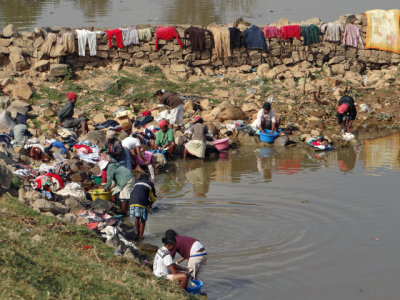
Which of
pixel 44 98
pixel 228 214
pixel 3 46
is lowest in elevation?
pixel 228 214

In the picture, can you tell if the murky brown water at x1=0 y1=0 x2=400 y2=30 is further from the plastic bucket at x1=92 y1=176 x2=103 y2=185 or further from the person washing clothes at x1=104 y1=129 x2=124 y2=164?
the person washing clothes at x1=104 y1=129 x2=124 y2=164

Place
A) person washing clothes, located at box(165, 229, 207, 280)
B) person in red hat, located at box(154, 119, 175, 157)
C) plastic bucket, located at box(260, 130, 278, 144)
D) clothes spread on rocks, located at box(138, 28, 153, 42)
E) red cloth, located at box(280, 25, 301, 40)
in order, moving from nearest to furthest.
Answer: person washing clothes, located at box(165, 229, 207, 280) < person in red hat, located at box(154, 119, 175, 157) < plastic bucket, located at box(260, 130, 278, 144) < clothes spread on rocks, located at box(138, 28, 153, 42) < red cloth, located at box(280, 25, 301, 40)

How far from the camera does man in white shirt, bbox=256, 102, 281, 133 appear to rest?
15297 millimetres

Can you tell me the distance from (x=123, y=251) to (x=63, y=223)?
3.34 feet

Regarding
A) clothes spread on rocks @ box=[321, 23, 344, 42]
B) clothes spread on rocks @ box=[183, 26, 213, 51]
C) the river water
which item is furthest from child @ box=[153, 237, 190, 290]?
clothes spread on rocks @ box=[321, 23, 344, 42]

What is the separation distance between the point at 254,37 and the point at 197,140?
6.21 metres

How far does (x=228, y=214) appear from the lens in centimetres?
1093

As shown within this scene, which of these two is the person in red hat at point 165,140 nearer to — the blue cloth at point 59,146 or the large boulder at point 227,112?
the blue cloth at point 59,146

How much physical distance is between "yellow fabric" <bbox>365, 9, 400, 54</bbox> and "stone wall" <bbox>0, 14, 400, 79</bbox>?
22 cm

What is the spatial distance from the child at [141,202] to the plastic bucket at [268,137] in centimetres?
624

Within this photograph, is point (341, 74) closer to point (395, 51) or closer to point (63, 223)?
point (395, 51)

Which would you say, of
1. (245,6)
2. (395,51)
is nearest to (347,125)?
(395,51)

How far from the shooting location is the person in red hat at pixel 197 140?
46.6ft

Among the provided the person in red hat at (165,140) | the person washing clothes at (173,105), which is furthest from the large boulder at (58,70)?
the person in red hat at (165,140)
